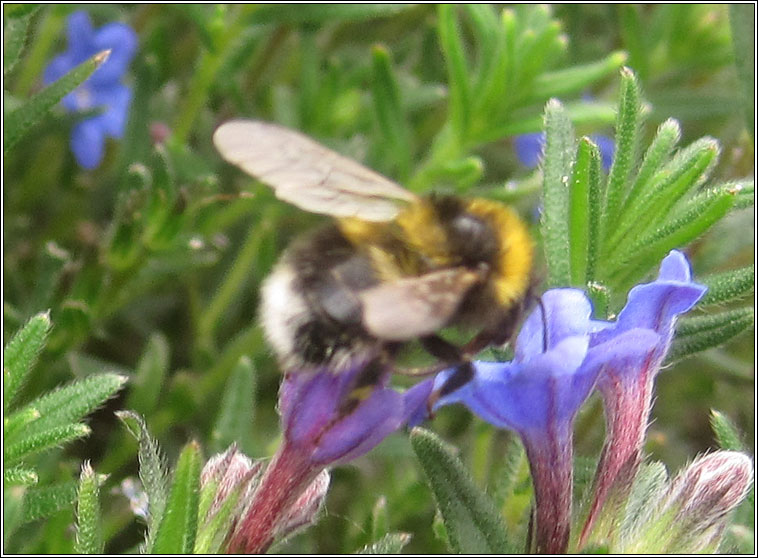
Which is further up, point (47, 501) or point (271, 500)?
point (271, 500)

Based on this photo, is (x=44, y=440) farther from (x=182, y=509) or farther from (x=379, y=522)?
(x=379, y=522)

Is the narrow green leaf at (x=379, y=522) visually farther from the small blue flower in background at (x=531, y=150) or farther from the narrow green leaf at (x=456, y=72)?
the small blue flower in background at (x=531, y=150)

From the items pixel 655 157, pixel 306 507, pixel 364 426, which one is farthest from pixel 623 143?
pixel 306 507

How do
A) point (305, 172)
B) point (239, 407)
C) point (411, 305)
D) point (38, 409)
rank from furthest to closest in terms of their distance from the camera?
point (239, 407)
point (38, 409)
point (305, 172)
point (411, 305)

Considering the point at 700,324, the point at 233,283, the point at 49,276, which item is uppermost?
the point at 700,324

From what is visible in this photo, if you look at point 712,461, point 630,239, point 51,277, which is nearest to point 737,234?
point 630,239

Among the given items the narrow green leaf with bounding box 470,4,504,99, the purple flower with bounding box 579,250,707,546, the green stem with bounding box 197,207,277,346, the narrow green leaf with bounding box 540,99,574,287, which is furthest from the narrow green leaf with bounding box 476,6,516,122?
the purple flower with bounding box 579,250,707,546

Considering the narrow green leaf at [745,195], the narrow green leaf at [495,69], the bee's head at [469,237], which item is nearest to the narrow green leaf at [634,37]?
the narrow green leaf at [495,69]
